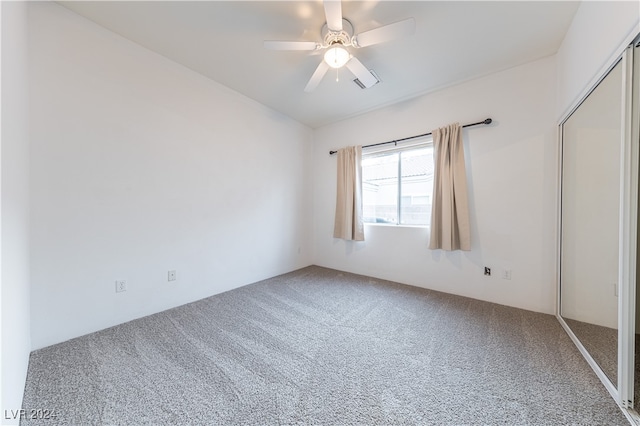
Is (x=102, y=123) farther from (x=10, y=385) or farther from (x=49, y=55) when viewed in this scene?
(x=10, y=385)

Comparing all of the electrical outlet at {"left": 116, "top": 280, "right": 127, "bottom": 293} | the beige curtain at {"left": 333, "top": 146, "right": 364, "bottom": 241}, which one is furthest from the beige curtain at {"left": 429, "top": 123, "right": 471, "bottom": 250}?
the electrical outlet at {"left": 116, "top": 280, "right": 127, "bottom": 293}

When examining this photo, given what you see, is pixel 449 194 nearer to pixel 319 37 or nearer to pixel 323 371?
pixel 319 37

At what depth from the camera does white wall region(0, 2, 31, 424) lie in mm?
1022

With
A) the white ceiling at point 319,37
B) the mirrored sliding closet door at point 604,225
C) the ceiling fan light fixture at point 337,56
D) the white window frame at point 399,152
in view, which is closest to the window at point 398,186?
the white window frame at point 399,152

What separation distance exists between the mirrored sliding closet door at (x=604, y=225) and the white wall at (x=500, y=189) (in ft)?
0.63

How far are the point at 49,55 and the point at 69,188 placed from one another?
3.34 feet

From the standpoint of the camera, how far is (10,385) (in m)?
1.04

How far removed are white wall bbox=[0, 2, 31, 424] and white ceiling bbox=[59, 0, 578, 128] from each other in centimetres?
82

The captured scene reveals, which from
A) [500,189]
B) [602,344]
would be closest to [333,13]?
[500,189]

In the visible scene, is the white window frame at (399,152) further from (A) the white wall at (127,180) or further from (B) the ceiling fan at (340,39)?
(A) the white wall at (127,180)

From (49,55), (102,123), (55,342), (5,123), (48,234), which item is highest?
(49,55)

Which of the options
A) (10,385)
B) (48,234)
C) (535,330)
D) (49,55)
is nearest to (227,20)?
(49,55)

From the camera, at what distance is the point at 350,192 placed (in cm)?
362

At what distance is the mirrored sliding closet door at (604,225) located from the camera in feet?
4.12
